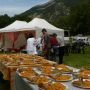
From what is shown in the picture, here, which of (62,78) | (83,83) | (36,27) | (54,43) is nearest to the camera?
(83,83)

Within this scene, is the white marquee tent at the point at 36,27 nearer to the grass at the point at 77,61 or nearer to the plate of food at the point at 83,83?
the grass at the point at 77,61

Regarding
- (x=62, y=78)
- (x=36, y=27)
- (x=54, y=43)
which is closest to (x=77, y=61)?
(x=54, y=43)

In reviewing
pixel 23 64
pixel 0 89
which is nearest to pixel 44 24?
pixel 0 89

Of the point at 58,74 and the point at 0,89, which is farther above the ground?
the point at 58,74

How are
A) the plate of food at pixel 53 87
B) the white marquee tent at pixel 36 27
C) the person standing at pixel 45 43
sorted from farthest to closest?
1. the white marquee tent at pixel 36 27
2. the person standing at pixel 45 43
3. the plate of food at pixel 53 87

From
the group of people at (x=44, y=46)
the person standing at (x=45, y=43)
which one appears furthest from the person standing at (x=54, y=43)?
the person standing at (x=45, y=43)

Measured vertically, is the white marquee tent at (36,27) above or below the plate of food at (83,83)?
above

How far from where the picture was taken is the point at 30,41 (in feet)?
53.2

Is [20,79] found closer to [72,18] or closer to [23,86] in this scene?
[23,86]

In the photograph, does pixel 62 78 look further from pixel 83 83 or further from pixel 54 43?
pixel 54 43

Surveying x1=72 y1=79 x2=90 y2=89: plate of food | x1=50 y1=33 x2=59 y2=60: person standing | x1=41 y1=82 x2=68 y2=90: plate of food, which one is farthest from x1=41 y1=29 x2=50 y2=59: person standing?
x1=41 y1=82 x2=68 y2=90: plate of food

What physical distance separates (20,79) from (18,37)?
29756 millimetres

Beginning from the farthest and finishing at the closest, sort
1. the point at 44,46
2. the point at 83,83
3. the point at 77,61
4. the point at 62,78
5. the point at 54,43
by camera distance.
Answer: the point at 77,61, the point at 54,43, the point at 44,46, the point at 62,78, the point at 83,83

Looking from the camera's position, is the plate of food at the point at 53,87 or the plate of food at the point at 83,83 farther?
the plate of food at the point at 83,83
